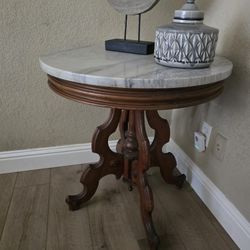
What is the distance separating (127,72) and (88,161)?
826 millimetres

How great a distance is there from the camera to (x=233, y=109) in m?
0.95

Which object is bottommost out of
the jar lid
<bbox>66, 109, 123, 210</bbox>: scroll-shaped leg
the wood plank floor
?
the wood plank floor

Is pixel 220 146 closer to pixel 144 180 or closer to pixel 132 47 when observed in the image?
pixel 144 180

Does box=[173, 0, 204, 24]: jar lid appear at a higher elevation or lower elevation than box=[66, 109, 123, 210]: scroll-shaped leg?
higher

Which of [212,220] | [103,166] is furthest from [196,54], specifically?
[212,220]

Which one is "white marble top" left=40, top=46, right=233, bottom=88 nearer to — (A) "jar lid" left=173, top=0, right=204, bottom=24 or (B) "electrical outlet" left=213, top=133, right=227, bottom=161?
(A) "jar lid" left=173, top=0, right=204, bottom=24

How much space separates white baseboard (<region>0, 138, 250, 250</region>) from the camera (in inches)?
40.0

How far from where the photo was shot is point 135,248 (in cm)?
93

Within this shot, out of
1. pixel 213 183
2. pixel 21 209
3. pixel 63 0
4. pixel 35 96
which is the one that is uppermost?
pixel 63 0

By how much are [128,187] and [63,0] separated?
2.83 feet

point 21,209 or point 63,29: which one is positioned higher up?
point 63,29

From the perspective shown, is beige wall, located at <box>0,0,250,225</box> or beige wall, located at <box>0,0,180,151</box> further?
Answer: beige wall, located at <box>0,0,180,151</box>

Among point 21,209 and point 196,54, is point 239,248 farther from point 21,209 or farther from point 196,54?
point 21,209

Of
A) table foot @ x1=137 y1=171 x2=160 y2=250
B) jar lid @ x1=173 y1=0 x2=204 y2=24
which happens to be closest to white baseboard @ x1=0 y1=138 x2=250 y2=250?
table foot @ x1=137 y1=171 x2=160 y2=250
